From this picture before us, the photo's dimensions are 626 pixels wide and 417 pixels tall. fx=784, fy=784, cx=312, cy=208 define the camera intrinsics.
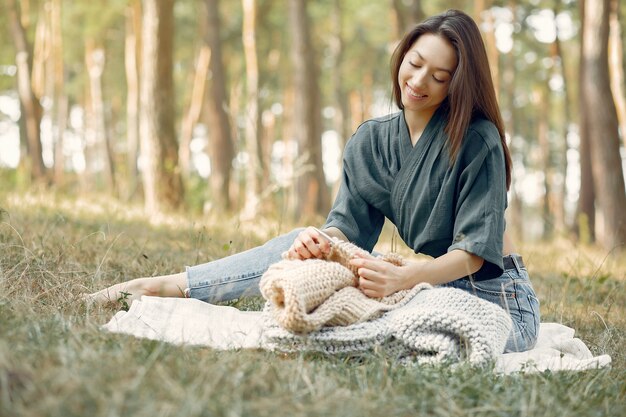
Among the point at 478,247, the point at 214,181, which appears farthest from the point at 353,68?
the point at 478,247

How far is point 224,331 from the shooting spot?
3.03 m

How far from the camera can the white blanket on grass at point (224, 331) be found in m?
2.75

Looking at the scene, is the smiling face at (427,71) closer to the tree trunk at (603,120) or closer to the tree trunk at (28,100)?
the tree trunk at (603,120)

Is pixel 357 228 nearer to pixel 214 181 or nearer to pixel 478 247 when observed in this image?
pixel 478 247

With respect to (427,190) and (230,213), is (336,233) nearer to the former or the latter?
(427,190)

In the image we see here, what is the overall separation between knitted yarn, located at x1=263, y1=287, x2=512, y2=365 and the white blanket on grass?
0.08 meters

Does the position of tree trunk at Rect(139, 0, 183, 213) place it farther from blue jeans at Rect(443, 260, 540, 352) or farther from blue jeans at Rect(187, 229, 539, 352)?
blue jeans at Rect(443, 260, 540, 352)

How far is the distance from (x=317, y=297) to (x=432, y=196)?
72cm

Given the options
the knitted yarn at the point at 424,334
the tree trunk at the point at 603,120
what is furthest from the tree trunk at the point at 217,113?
the knitted yarn at the point at 424,334

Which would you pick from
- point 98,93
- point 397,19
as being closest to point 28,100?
point 397,19

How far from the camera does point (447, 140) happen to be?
122 inches

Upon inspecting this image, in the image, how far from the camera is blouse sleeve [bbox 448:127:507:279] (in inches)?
116

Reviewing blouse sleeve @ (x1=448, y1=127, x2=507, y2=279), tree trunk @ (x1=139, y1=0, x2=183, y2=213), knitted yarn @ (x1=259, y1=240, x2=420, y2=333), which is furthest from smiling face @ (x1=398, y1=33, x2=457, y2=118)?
tree trunk @ (x1=139, y1=0, x2=183, y2=213)

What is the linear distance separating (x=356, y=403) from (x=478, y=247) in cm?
110
